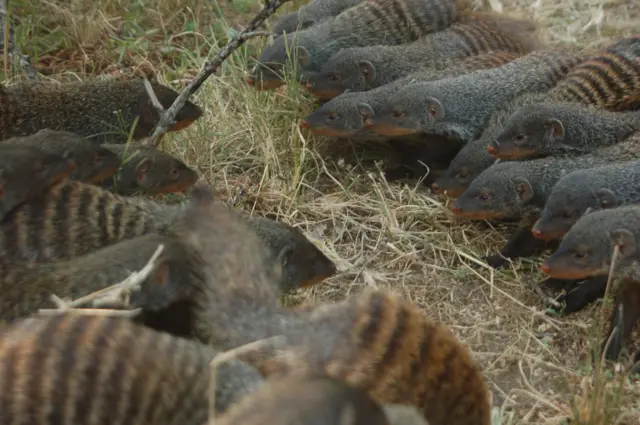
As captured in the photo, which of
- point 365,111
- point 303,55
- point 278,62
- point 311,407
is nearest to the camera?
point 311,407

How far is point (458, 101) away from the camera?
3.79 meters

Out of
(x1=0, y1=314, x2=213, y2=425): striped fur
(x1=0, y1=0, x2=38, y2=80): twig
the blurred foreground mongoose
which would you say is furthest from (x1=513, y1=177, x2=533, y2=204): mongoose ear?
(x1=0, y1=0, x2=38, y2=80): twig

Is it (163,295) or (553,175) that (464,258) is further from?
(163,295)

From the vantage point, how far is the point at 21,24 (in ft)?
14.5

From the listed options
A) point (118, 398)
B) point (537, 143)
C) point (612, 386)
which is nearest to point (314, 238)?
point (537, 143)

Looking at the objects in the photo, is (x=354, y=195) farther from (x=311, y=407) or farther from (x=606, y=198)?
(x=311, y=407)

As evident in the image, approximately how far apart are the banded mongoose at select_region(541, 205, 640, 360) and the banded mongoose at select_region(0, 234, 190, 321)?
48.0 inches

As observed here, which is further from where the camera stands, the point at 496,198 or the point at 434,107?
the point at 434,107

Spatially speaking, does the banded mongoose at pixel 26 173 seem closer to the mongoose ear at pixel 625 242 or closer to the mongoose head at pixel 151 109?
the mongoose head at pixel 151 109

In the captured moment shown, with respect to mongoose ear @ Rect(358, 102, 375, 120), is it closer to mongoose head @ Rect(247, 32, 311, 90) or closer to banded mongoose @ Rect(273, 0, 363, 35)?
mongoose head @ Rect(247, 32, 311, 90)

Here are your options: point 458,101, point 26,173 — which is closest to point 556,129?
point 458,101

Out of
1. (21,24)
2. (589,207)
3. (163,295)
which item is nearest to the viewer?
(163,295)

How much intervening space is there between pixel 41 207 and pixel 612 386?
68.3 inches

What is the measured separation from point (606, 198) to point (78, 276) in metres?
1.79
